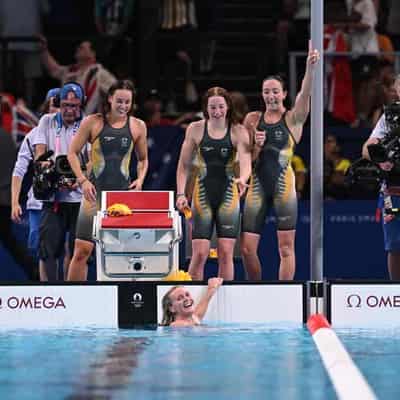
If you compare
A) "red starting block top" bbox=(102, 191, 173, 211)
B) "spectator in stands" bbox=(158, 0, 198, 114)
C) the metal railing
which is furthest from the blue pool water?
"spectator in stands" bbox=(158, 0, 198, 114)

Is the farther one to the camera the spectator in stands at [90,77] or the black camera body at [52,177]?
the spectator in stands at [90,77]

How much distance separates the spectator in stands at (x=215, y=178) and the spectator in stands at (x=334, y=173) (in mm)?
2730

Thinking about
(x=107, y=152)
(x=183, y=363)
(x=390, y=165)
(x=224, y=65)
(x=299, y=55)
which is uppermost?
(x=224, y=65)

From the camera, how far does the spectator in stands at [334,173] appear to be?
13.1 metres

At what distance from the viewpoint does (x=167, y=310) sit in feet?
32.2

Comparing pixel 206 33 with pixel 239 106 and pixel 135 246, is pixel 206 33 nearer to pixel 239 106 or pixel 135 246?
pixel 239 106

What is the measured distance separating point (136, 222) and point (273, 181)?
1.24 metres

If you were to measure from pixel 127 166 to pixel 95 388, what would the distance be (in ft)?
12.4

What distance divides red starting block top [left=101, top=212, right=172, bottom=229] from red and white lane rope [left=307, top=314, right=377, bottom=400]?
1.23m

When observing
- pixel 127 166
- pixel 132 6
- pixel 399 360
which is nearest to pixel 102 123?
pixel 127 166

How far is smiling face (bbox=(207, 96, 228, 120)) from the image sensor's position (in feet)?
34.2

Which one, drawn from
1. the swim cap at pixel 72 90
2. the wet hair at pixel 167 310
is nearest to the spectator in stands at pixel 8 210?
the swim cap at pixel 72 90

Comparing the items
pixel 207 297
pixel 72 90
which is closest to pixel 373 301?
pixel 207 297

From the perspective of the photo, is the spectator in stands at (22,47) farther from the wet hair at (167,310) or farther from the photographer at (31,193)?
the wet hair at (167,310)
